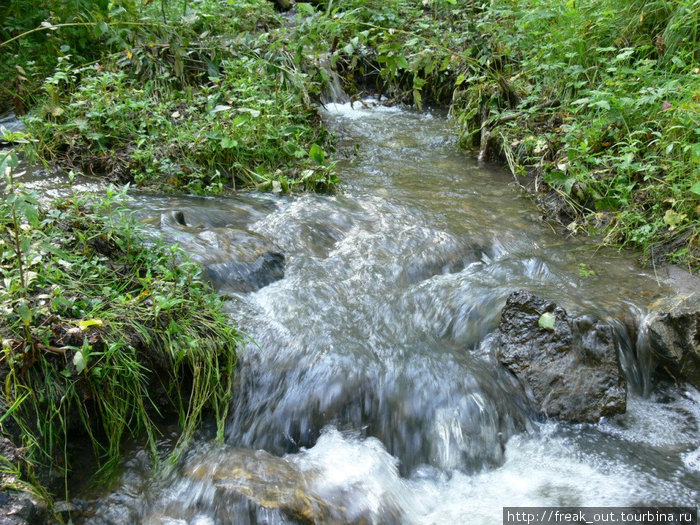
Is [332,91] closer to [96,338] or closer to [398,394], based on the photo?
[398,394]

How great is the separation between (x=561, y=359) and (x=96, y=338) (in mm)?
2341

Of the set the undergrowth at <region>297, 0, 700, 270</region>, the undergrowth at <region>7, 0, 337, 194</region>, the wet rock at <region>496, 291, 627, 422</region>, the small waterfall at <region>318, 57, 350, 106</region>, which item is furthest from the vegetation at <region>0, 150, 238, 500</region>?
→ the small waterfall at <region>318, 57, 350, 106</region>

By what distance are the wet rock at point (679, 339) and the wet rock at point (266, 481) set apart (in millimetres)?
2057

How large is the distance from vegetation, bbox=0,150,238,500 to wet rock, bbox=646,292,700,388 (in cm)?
238

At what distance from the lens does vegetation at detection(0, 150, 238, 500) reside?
2.34m

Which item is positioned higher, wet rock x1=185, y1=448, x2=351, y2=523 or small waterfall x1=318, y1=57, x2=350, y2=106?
small waterfall x1=318, y1=57, x2=350, y2=106

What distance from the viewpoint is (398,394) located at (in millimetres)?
2938

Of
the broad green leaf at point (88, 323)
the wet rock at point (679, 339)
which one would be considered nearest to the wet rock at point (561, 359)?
the wet rock at point (679, 339)

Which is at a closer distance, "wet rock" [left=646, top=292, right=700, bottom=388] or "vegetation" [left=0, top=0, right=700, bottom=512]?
"vegetation" [left=0, top=0, right=700, bottom=512]

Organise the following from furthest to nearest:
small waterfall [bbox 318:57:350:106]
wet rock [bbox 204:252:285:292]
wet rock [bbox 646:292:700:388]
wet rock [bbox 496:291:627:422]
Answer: small waterfall [bbox 318:57:350:106]
wet rock [bbox 204:252:285:292]
wet rock [bbox 646:292:700:388]
wet rock [bbox 496:291:627:422]

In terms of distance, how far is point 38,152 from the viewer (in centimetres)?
489

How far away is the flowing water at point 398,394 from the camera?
2.47 m

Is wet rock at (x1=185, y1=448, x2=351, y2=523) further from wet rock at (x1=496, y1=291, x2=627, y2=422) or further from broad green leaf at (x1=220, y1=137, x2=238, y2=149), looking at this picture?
broad green leaf at (x1=220, y1=137, x2=238, y2=149)

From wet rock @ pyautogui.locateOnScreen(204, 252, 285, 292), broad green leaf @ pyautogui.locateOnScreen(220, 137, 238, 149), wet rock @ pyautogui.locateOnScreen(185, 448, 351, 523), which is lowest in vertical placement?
wet rock @ pyautogui.locateOnScreen(185, 448, 351, 523)
